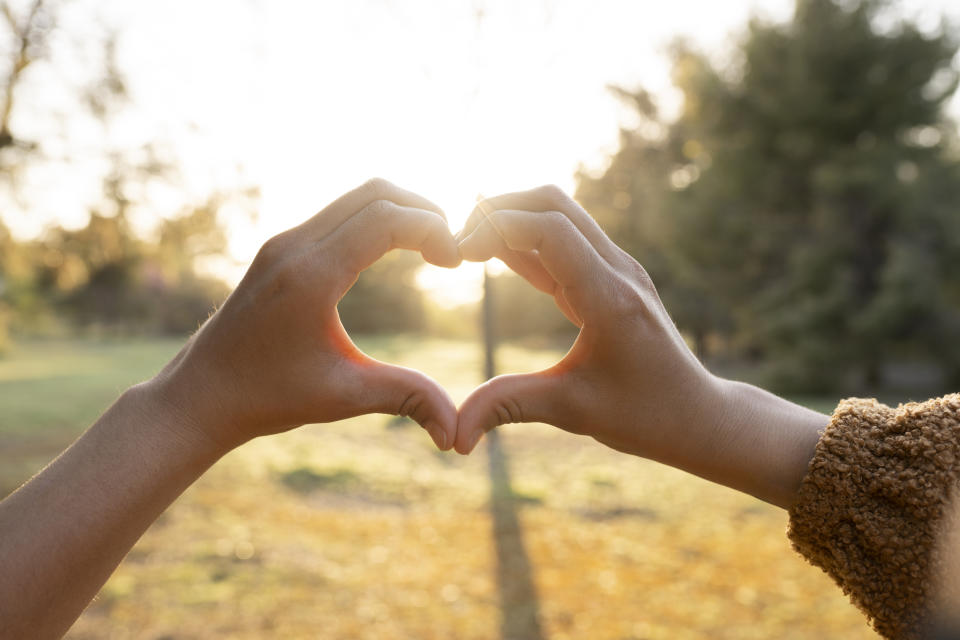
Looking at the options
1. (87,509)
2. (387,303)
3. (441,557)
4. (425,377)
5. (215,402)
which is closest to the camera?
(87,509)

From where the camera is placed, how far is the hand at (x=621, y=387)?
132 centimetres

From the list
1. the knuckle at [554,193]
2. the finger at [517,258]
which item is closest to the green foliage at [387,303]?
the finger at [517,258]

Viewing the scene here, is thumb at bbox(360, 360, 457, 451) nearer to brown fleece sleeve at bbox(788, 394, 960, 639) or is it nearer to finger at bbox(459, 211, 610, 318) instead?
finger at bbox(459, 211, 610, 318)

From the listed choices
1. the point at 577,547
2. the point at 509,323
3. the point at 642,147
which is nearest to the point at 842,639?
the point at 577,547

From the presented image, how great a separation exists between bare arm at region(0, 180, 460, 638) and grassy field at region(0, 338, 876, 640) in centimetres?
313

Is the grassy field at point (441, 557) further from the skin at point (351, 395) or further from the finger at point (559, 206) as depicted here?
the finger at point (559, 206)

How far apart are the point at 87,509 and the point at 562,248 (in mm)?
967

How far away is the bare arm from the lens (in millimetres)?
1070

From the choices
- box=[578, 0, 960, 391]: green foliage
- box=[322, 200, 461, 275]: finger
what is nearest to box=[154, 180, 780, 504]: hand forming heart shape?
box=[322, 200, 461, 275]: finger

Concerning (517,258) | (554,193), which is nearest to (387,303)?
(517,258)

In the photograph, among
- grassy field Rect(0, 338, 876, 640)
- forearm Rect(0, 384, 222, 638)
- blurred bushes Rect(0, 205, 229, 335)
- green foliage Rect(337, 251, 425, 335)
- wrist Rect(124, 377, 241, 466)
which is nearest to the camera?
forearm Rect(0, 384, 222, 638)

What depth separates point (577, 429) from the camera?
1.47 metres

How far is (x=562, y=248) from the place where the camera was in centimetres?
129

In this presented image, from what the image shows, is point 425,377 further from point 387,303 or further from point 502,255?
point 387,303
